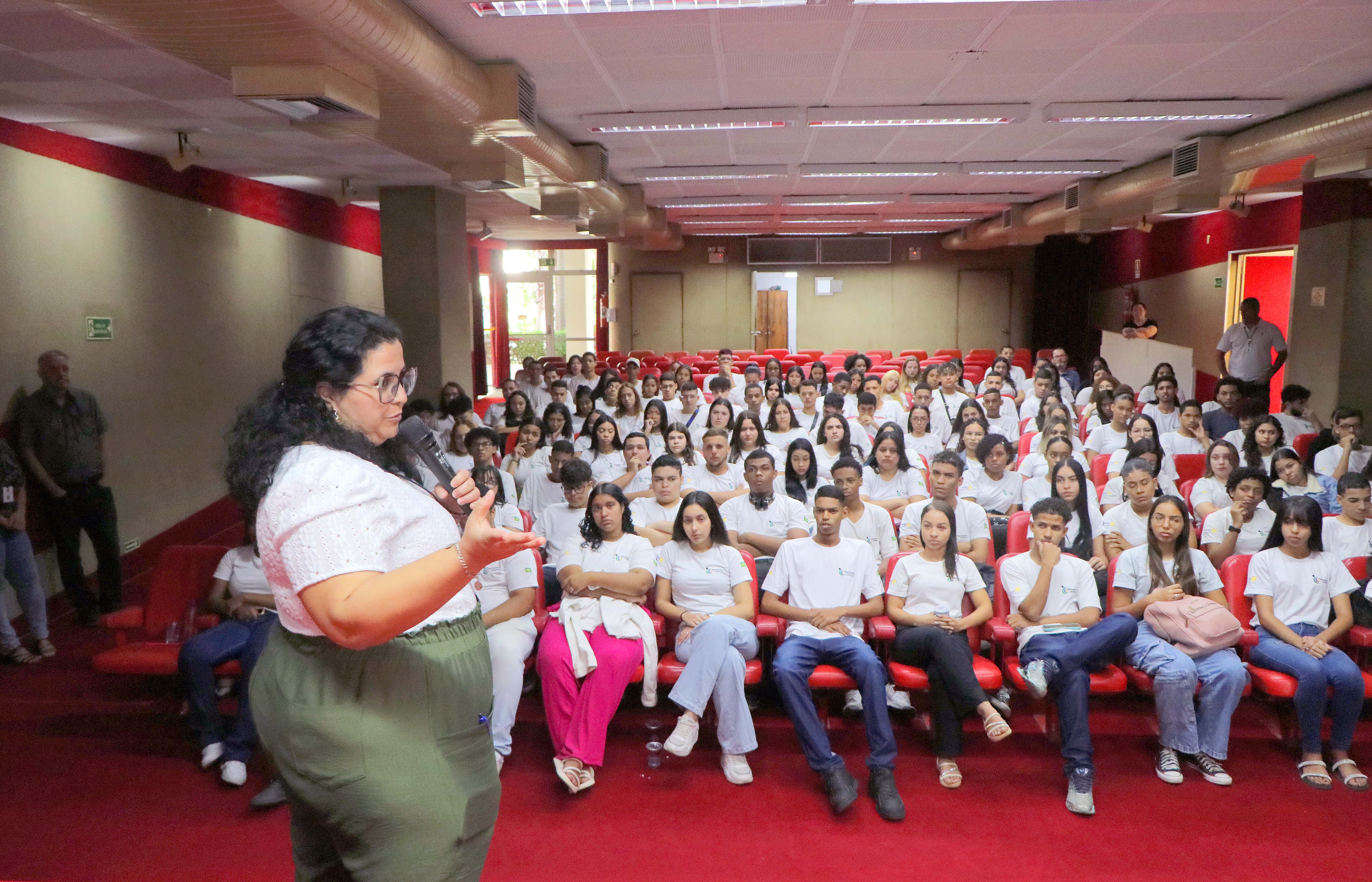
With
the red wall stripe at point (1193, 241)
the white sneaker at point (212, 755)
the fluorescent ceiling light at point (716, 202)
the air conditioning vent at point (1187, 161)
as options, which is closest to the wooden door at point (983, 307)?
the red wall stripe at point (1193, 241)

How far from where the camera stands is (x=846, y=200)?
1170cm

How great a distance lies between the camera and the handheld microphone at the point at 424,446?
53.2 inches

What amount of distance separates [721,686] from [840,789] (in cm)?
59

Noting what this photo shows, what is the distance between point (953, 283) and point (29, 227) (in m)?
14.7

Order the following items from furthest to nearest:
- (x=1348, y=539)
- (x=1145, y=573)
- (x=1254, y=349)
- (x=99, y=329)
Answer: (x=1254, y=349), (x=99, y=329), (x=1348, y=539), (x=1145, y=573)

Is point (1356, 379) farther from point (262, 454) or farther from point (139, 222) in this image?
point (139, 222)

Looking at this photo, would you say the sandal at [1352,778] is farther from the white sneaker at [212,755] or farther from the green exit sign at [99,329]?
the green exit sign at [99,329]

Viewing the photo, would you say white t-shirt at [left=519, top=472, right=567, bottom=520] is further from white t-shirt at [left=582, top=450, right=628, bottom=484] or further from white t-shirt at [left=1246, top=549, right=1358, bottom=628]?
white t-shirt at [left=1246, top=549, right=1358, bottom=628]

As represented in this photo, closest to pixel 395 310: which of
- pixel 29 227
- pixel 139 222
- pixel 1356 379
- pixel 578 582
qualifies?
pixel 139 222

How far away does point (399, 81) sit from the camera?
4.12 m

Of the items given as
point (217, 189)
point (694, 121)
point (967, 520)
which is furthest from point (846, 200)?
point (967, 520)

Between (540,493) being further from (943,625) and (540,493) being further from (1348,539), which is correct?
(1348,539)

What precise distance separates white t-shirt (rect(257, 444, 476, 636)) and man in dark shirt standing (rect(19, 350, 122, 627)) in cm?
508

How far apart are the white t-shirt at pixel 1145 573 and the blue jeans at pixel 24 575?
5.43 metres
